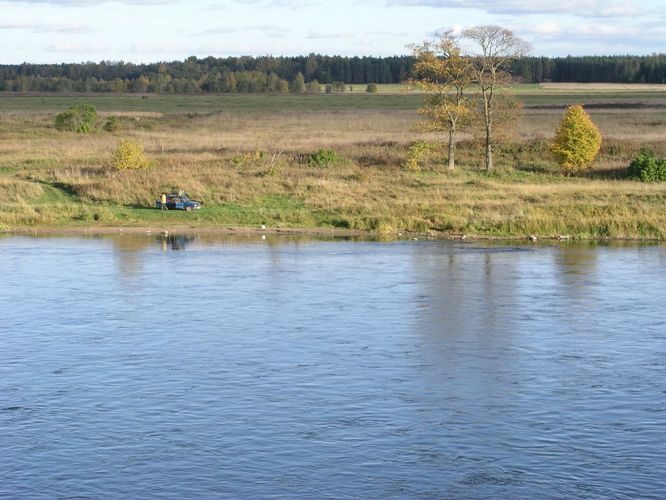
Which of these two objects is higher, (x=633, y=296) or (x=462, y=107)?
(x=462, y=107)

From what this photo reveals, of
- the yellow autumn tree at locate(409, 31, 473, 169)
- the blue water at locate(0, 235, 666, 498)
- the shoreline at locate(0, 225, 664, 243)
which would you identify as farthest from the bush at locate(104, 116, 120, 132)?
the blue water at locate(0, 235, 666, 498)

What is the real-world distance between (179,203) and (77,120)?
43936mm

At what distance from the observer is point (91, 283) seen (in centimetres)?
3438

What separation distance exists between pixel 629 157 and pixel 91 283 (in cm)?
4070

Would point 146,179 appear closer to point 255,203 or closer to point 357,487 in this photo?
point 255,203

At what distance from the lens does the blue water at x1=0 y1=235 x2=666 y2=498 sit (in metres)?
17.7

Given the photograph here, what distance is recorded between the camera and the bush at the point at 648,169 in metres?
57.5

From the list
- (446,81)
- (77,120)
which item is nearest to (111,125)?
(77,120)

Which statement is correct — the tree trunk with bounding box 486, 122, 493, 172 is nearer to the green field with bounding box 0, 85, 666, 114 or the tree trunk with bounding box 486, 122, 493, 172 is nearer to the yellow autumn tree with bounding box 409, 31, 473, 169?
the yellow autumn tree with bounding box 409, 31, 473, 169

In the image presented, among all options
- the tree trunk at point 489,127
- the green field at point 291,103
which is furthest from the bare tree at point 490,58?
the green field at point 291,103

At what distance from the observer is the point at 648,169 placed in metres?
57.8

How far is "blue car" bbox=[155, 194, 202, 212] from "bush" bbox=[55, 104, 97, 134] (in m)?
40.7

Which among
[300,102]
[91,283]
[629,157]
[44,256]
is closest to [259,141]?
[629,157]

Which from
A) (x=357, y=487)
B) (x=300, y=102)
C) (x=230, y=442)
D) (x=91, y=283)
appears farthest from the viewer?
(x=300, y=102)
